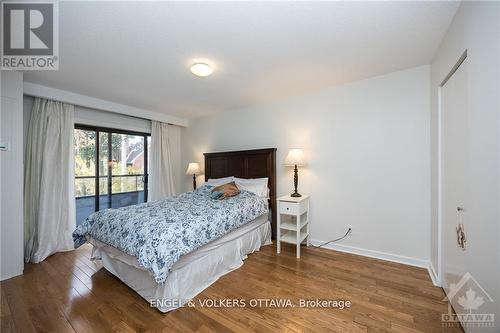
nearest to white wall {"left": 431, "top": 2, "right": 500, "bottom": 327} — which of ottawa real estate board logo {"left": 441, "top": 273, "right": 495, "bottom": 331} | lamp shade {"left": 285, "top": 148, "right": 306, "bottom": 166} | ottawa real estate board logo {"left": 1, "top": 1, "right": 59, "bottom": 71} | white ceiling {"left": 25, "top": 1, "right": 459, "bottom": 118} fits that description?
ottawa real estate board logo {"left": 441, "top": 273, "right": 495, "bottom": 331}

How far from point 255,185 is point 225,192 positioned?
1.85 ft

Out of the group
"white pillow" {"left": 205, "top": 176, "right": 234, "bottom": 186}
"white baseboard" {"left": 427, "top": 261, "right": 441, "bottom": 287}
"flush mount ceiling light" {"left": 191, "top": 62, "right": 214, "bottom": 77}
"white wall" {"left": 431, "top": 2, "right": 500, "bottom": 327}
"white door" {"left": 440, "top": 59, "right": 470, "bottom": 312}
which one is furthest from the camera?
"white pillow" {"left": 205, "top": 176, "right": 234, "bottom": 186}

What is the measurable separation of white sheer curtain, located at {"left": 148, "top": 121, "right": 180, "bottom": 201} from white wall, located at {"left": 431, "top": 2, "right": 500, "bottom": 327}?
15.1 ft

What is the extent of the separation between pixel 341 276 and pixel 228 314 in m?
1.31

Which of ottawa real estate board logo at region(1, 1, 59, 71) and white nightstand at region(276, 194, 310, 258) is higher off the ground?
ottawa real estate board logo at region(1, 1, 59, 71)

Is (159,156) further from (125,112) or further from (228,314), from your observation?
(228,314)

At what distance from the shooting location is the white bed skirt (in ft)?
5.91

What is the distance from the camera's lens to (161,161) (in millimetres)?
→ 4500

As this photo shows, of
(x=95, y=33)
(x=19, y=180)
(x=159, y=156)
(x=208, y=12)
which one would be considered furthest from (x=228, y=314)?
(x=159, y=156)

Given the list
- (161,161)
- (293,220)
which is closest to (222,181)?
(293,220)

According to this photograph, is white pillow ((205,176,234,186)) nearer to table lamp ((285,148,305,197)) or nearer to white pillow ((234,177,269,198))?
white pillow ((234,177,269,198))

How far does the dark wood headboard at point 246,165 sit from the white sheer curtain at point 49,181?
7.43ft

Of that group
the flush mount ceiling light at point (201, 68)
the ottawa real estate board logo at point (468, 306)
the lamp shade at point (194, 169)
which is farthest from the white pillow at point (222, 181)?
the ottawa real estate board logo at point (468, 306)

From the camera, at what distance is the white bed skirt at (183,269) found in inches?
70.9
